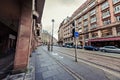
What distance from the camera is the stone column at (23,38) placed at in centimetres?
504

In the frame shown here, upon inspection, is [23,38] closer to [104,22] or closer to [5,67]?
[5,67]

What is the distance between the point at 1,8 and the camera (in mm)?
5961

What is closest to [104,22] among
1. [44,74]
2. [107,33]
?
[107,33]

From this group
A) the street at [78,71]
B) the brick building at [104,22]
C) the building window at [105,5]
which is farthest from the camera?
the building window at [105,5]

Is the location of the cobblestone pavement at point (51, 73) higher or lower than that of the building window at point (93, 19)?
lower

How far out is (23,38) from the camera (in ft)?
17.3

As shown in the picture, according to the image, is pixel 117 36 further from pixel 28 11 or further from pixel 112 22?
pixel 28 11

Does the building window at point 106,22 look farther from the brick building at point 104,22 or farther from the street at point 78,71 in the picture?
the street at point 78,71

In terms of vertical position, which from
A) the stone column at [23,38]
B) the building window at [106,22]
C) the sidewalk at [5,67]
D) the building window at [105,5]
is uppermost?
the building window at [105,5]

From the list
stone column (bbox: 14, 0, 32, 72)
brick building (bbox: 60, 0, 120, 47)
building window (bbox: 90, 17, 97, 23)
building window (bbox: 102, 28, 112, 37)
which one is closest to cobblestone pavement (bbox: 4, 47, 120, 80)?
stone column (bbox: 14, 0, 32, 72)

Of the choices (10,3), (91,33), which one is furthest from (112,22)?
(10,3)

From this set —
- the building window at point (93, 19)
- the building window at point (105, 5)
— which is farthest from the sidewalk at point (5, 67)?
the building window at point (93, 19)

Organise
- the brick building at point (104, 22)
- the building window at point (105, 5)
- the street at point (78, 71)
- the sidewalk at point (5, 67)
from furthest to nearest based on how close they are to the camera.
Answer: the building window at point (105, 5) < the brick building at point (104, 22) < the sidewalk at point (5, 67) < the street at point (78, 71)

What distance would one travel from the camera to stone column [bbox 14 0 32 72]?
504 centimetres
